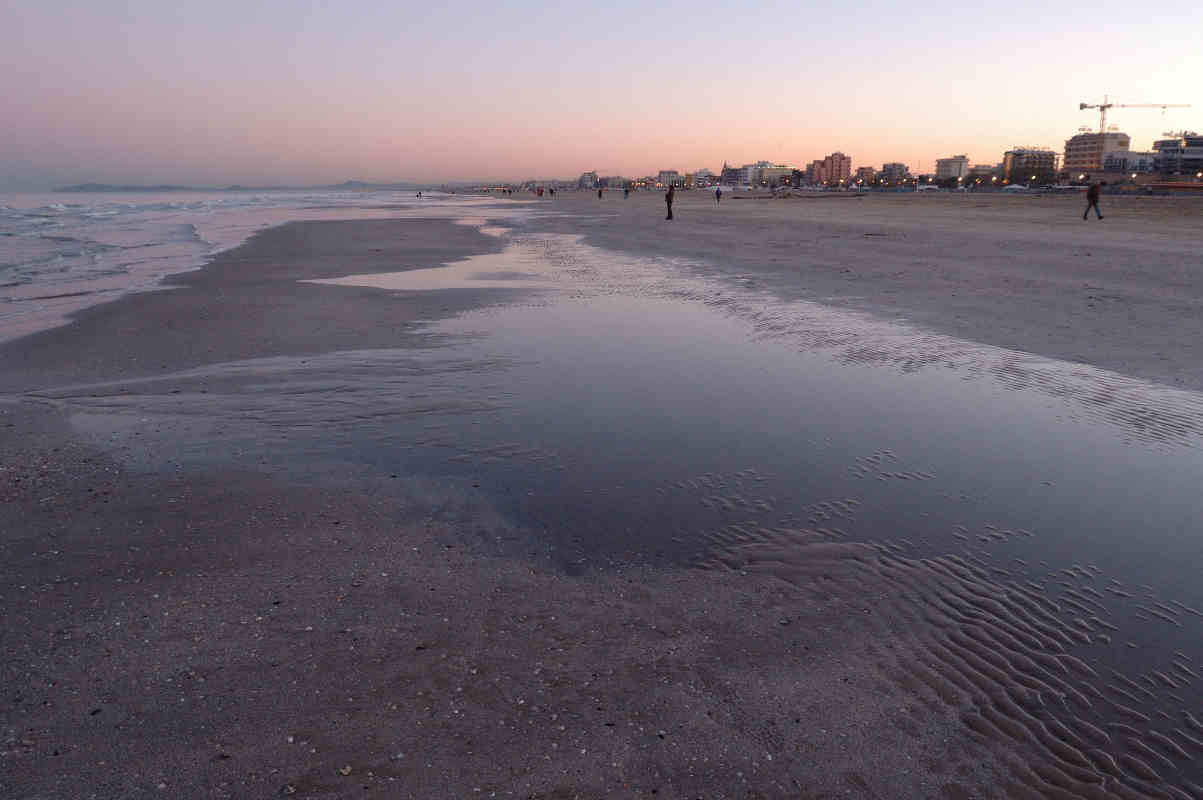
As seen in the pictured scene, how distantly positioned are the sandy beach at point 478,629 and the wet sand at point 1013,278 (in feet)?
8.01

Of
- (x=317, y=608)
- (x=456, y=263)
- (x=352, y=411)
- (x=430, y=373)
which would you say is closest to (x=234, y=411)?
(x=352, y=411)

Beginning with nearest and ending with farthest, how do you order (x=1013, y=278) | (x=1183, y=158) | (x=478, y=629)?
1. (x=478, y=629)
2. (x=1013, y=278)
3. (x=1183, y=158)

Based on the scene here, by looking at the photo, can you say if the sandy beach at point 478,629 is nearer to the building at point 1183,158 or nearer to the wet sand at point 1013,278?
the wet sand at point 1013,278

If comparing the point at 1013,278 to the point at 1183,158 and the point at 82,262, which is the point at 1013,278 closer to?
the point at 82,262

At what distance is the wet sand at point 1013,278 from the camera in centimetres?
1143

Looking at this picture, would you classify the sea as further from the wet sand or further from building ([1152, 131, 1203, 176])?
building ([1152, 131, 1203, 176])

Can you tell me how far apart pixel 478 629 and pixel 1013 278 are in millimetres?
18546

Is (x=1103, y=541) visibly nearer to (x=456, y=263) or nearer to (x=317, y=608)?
(x=317, y=608)

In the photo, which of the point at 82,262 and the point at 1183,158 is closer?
the point at 82,262

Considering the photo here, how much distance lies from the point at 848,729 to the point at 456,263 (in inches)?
851

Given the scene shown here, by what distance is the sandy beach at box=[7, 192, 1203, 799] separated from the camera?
3.23 m

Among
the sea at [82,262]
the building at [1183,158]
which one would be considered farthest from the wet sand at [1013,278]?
the building at [1183,158]

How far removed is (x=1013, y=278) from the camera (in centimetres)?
1781

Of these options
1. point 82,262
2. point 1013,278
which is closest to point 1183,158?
point 1013,278
